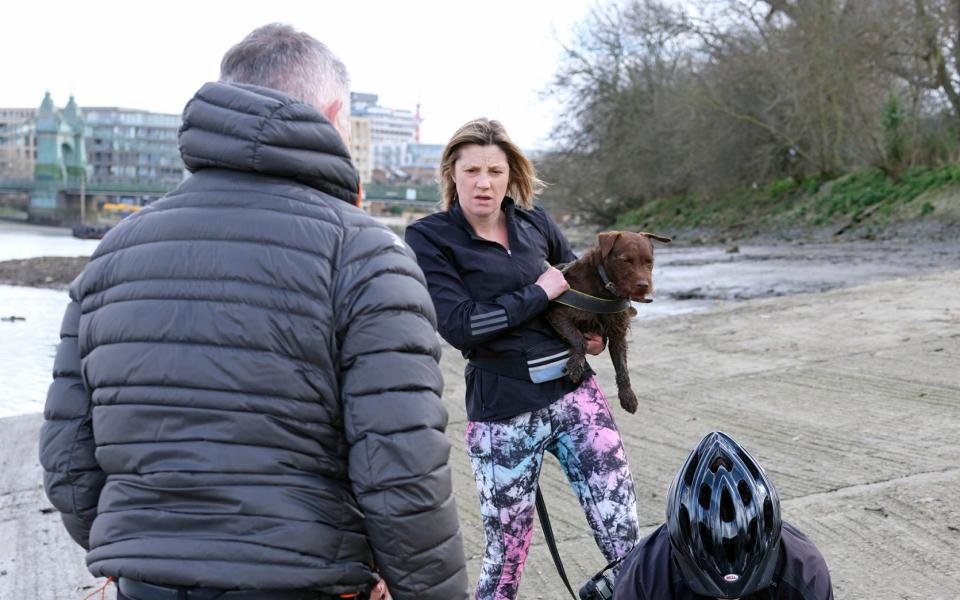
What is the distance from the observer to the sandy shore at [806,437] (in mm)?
5555

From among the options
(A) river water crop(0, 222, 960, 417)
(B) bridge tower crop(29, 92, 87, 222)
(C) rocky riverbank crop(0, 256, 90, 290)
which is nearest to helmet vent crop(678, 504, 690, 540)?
(A) river water crop(0, 222, 960, 417)

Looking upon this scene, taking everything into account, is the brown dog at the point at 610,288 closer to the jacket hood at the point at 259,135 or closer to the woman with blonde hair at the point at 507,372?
the woman with blonde hair at the point at 507,372

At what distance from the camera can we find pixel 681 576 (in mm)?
3012

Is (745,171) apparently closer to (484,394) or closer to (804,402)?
(804,402)

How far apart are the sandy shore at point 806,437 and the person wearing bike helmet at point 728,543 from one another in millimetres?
2314

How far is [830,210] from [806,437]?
2479 cm

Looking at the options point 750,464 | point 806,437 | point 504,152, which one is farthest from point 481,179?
point 806,437

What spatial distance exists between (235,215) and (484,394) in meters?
1.86

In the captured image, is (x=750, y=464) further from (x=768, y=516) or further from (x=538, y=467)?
(x=538, y=467)

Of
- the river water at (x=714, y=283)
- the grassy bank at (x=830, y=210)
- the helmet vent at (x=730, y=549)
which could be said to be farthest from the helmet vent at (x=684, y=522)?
the grassy bank at (x=830, y=210)

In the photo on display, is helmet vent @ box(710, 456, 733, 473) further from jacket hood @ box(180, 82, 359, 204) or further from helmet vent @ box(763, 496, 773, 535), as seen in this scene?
jacket hood @ box(180, 82, 359, 204)

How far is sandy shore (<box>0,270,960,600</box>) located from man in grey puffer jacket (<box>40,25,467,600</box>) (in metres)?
3.17

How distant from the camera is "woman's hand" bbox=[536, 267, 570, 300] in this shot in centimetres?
401

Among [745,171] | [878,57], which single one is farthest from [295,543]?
[745,171]
